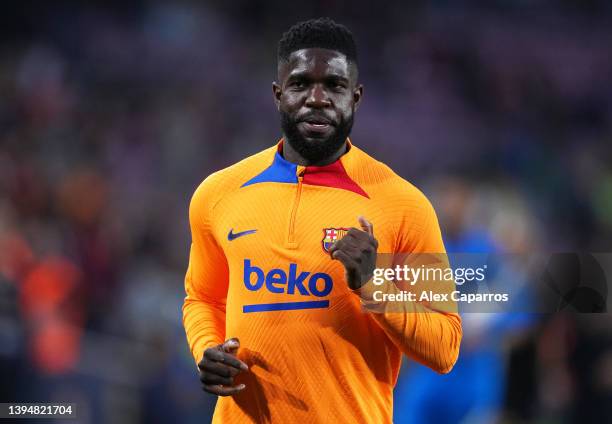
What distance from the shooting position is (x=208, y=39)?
10.0 meters

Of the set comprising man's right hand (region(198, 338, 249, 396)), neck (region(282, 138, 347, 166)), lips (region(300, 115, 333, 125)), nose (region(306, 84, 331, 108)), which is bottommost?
man's right hand (region(198, 338, 249, 396))

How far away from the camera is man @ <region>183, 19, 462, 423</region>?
2.96 metres

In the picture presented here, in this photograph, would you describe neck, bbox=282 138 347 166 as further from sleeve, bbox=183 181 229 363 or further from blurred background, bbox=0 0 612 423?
blurred background, bbox=0 0 612 423

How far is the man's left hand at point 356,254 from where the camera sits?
2691 millimetres

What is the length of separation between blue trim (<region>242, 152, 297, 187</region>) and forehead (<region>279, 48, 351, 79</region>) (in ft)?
0.97

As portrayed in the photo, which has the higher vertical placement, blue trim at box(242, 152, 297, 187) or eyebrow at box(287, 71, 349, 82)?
eyebrow at box(287, 71, 349, 82)

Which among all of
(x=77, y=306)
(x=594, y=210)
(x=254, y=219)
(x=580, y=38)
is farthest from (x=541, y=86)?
(x=254, y=219)

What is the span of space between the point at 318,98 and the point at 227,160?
5.92 meters

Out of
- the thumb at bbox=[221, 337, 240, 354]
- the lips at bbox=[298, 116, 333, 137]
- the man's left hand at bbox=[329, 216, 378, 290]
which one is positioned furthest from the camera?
the lips at bbox=[298, 116, 333, 137]

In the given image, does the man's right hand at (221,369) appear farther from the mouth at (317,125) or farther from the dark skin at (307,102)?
the mouth at (317,125)

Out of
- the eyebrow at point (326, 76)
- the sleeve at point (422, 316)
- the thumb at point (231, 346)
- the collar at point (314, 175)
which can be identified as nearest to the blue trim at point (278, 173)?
the collar at point (314, 175)

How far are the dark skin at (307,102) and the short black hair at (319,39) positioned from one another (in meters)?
0.02

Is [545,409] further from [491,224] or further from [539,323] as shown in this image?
[491,224]

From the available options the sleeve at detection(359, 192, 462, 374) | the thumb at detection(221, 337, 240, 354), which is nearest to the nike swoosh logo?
the thumb at detection(221, 337, 240, 354)
